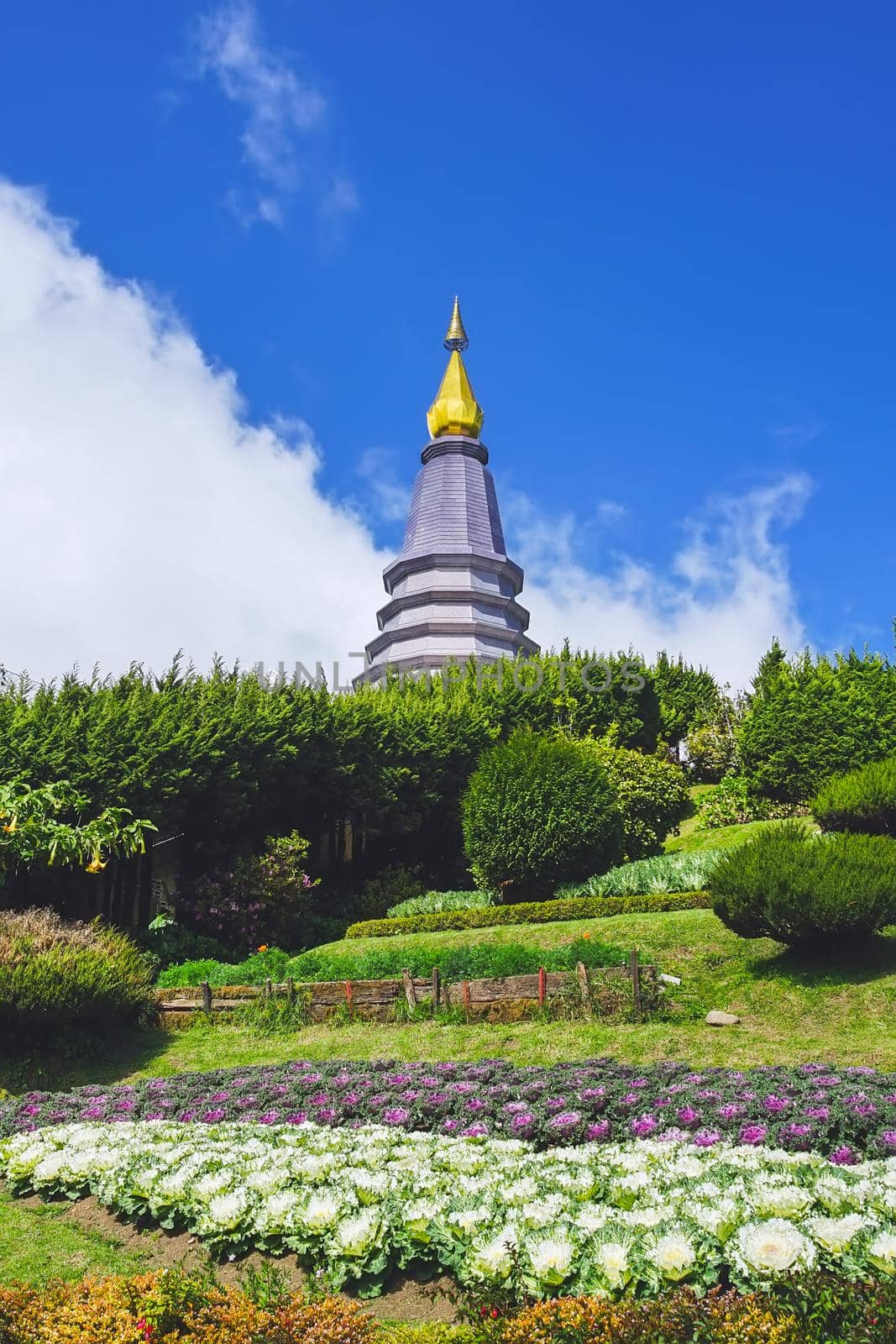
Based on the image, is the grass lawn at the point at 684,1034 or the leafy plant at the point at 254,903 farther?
the leafy plant at the point at 254,903

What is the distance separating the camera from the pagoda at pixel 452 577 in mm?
43625

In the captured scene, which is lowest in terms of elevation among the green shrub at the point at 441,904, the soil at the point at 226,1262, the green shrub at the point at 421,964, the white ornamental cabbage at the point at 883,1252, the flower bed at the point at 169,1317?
the soil at the point at 226,1262

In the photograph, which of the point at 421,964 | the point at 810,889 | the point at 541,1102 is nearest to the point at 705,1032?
the point at 810,889

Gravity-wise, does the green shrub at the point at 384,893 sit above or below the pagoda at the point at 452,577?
below

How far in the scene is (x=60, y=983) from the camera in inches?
473

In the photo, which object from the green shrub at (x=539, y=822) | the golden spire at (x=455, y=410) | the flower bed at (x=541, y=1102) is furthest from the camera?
the golden spire at (x=455, y=410)

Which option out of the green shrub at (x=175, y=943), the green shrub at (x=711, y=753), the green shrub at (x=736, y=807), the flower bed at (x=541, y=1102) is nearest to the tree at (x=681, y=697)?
the green shrub at (x=711, y=753)

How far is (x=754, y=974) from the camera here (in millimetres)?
12773

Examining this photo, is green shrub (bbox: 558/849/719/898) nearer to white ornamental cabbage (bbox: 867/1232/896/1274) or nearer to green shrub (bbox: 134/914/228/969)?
green shrub (bbox: 134/914/228/969)

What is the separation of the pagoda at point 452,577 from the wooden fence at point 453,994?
26.9 meters

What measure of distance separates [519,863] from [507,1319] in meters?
16.8

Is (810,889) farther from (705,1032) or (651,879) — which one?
(651,879)

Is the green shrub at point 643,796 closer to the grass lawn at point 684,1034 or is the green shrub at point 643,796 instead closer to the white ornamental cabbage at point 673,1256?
the grass lawn at point 684,1034

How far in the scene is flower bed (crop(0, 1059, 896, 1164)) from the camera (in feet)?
22.8
